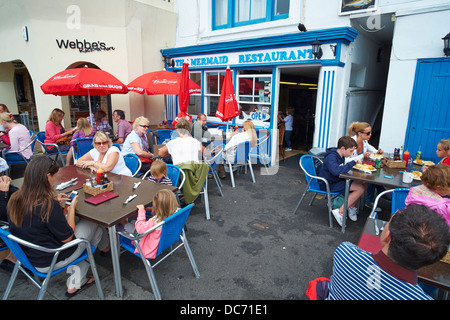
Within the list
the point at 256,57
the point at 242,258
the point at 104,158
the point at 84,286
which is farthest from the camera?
the point at 256,57

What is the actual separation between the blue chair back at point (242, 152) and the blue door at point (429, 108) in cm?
354

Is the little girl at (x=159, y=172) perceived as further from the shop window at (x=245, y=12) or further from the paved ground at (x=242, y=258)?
the shop window at (x=245, y=12)

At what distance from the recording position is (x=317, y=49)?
20.9ft

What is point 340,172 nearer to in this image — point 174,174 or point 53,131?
point 174,174

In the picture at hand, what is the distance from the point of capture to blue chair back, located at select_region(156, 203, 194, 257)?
235 centimetres

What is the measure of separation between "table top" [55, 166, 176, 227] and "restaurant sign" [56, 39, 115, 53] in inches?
263

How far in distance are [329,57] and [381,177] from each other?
376 centimetres

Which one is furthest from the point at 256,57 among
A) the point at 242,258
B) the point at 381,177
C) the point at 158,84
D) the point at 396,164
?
the point at 242,258

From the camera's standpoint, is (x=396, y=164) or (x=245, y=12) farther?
(x=245, y=12)

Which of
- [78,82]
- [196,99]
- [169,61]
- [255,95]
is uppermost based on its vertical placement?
[169,61]

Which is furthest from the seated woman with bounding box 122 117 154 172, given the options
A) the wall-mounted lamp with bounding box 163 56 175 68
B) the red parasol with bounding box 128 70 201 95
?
the wall-mounted lamp with bounding box 163 56 175 68

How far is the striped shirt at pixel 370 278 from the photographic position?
140cm

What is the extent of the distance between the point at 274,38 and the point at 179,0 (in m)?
4.91

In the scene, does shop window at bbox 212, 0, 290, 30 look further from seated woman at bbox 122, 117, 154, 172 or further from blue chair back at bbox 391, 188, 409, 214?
blue chair back at bbox 391, 188, 409, 214
